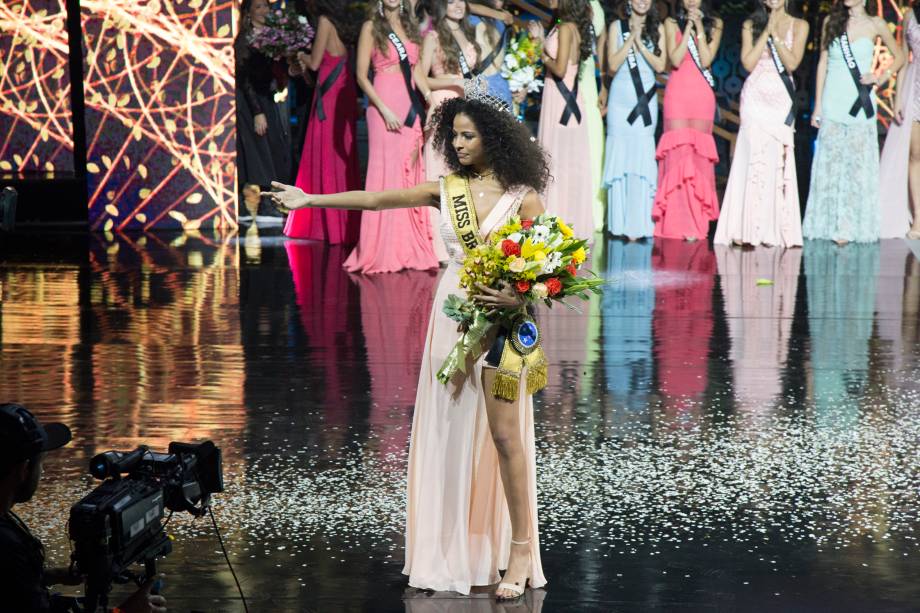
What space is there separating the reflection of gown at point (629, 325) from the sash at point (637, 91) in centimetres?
130

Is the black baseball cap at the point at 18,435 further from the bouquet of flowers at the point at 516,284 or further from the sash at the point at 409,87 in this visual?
the sash at the point at 409,87

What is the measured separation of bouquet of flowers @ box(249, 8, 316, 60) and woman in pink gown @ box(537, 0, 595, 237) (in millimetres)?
2101

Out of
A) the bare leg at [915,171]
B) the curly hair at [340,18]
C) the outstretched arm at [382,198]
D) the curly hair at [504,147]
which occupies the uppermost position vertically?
the curly hair at [340,18]

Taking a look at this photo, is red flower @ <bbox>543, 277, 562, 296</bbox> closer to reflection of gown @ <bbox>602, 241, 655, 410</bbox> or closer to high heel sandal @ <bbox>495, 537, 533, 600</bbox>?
high heel sandal @ <bbox>495, 537, 533, 600</bbox>

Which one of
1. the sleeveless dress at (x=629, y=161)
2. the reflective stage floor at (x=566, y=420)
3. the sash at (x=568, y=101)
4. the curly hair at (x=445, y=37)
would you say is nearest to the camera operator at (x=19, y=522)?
the reflective stage floor at (x=566, y=420)

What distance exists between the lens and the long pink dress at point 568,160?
12383mm

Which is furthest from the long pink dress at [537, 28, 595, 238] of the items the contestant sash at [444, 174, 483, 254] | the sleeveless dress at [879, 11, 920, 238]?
the contestant sash at [444, 174, 483, 254]

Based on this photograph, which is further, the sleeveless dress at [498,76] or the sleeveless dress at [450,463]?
the sleeveless dress at [498,76]

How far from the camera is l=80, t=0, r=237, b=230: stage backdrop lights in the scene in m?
12.7

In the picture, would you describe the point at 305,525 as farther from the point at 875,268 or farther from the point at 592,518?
Result: the point at 875,268

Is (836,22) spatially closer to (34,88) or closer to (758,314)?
(758,314)

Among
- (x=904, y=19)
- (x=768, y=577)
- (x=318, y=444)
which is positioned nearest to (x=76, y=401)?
(x=318, y=444)

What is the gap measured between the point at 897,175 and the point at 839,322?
486 centimetres

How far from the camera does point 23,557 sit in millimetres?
2840
